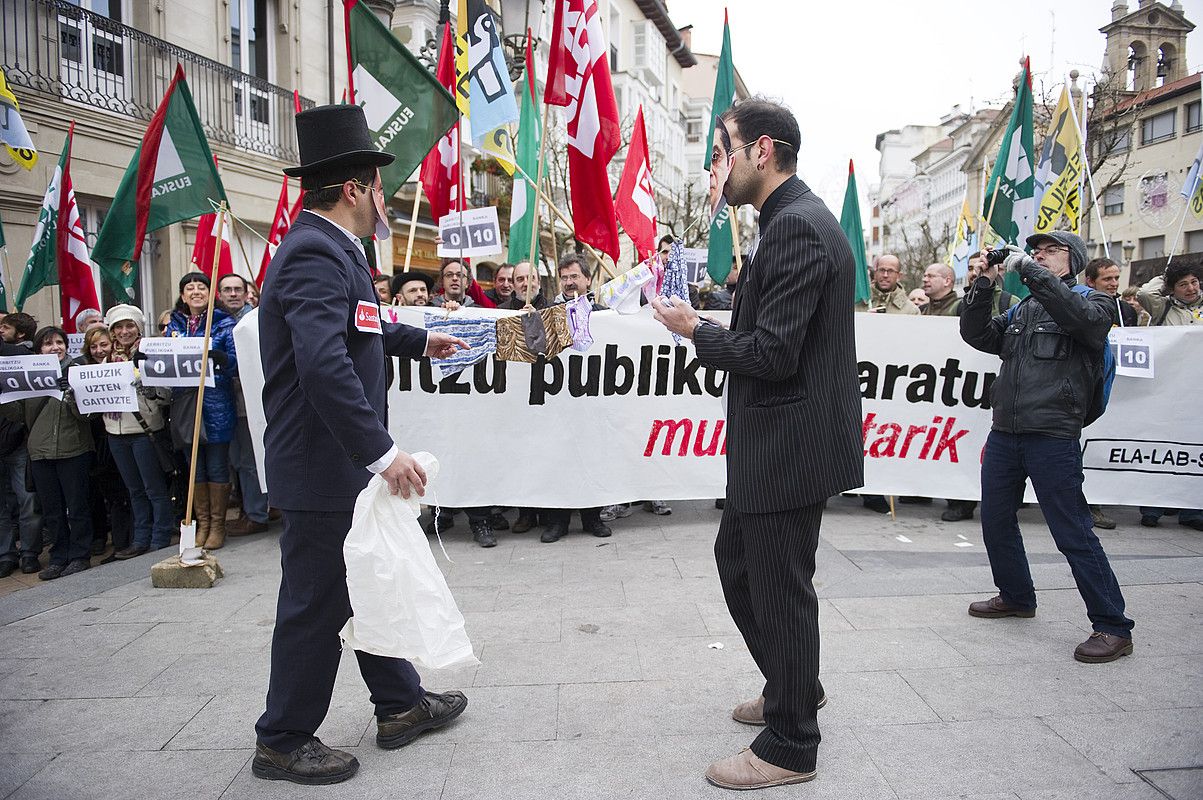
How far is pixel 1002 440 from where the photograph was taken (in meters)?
4.38

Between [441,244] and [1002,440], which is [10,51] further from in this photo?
[1002,440]

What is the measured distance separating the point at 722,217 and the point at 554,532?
4548mm

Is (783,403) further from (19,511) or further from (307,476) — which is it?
(19,511)

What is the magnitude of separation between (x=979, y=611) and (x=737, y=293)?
2.64 meters

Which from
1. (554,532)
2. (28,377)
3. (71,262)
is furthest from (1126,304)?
(71,262)

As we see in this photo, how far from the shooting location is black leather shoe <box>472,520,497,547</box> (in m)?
6.41

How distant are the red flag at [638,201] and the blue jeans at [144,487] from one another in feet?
13.5

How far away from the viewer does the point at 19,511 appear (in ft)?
21.5

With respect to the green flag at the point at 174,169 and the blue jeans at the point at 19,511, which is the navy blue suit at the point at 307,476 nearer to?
the green flag at the point at 174,169

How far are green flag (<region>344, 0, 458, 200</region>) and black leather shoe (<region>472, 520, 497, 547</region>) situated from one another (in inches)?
102

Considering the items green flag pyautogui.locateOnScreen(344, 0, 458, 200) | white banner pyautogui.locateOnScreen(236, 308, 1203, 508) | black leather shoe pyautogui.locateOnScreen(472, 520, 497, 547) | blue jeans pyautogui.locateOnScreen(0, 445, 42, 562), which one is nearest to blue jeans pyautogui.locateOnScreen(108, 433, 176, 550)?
blue jeans pyautogui.locateOnScreen(0, 445, 42, 562)

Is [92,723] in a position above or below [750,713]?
below

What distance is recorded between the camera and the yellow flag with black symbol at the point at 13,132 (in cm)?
747

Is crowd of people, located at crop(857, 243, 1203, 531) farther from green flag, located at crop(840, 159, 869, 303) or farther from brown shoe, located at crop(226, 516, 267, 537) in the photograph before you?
brown shoe, located at crop(226, 516, 267, 537)
